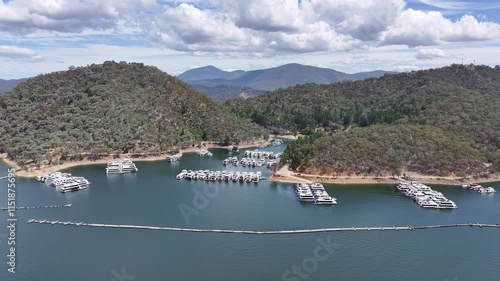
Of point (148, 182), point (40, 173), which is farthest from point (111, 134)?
point (148, 182)

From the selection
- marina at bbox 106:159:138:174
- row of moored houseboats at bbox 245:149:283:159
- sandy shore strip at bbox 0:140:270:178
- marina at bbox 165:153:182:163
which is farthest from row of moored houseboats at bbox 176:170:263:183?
row of moored houseboats at bbox 245:149:283:159

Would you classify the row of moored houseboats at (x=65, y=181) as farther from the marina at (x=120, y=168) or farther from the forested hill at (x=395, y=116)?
the forested hill at (x=395, y=116)

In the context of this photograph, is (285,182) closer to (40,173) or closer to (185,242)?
(185,242)

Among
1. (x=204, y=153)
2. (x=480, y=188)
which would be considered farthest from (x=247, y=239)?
(x=204, y=153)

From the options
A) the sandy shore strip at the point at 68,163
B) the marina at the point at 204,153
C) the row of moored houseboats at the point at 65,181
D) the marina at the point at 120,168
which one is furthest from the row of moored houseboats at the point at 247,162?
the row of moored houseboats at the point at 65,181

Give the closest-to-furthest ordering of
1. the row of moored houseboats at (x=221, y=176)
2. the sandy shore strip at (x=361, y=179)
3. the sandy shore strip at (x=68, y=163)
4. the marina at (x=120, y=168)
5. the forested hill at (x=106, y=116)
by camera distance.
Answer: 1. the sandy shore strip at (x=361, y=179)
2. the row of moored houseboats at (x=221, y=176)
3. the sandy shore strip at (x=68, y=163)
4. the marina at (x=120, y=168)
5. the forested hill at (x=106, y=116)

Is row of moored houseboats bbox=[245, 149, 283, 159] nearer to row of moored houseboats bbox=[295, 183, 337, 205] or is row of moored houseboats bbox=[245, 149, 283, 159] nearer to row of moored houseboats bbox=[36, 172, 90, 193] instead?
row of moored houseboats bbox=[295, 183, 337, 205]
